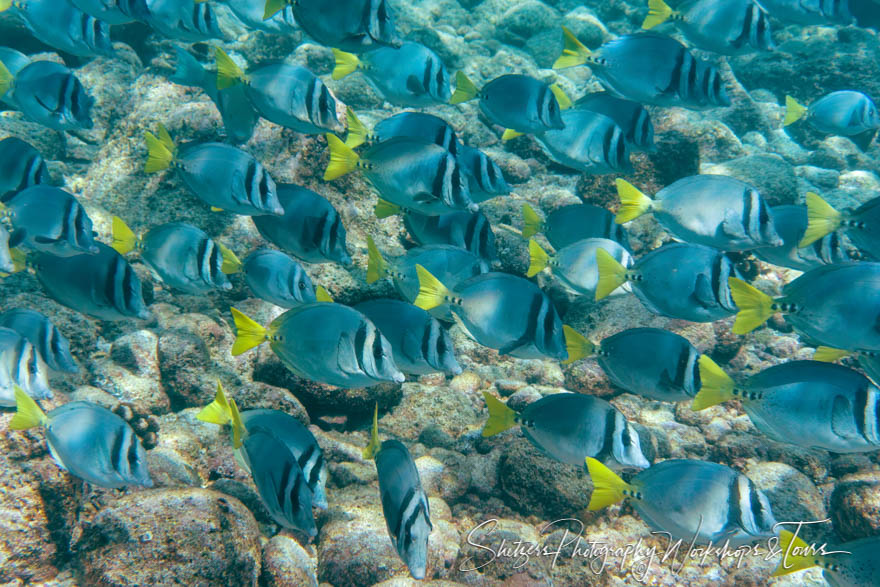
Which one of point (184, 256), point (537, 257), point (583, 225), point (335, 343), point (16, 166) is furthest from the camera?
point (583, 225)

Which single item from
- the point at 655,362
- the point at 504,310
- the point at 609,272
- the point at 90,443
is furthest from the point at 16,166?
the point at 655,362

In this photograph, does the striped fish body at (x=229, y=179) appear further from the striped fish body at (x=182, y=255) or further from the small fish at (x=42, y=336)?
the small fish at (x=42, y=336)

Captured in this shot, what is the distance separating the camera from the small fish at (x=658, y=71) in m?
4.12

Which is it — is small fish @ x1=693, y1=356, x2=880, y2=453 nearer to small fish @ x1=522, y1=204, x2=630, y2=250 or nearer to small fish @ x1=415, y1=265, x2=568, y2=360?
small fish @ x1=415, y1=265, x2=568, y2=360

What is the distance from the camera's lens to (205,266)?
10.6ft

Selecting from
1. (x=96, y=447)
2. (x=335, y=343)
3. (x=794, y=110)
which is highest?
(x=794, y=110)

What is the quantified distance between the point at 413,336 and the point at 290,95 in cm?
206

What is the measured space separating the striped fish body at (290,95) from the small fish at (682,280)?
2282mm

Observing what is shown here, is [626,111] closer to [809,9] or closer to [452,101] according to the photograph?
[452,101]

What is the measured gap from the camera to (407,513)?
206 centimetres

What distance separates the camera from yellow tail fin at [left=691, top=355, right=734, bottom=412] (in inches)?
101

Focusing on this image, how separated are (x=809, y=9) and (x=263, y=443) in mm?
8992

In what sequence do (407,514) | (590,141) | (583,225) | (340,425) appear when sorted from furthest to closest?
(340,425) < (583,225) < (590,141) < (407,514)

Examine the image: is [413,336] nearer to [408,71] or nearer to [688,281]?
[688,281]
